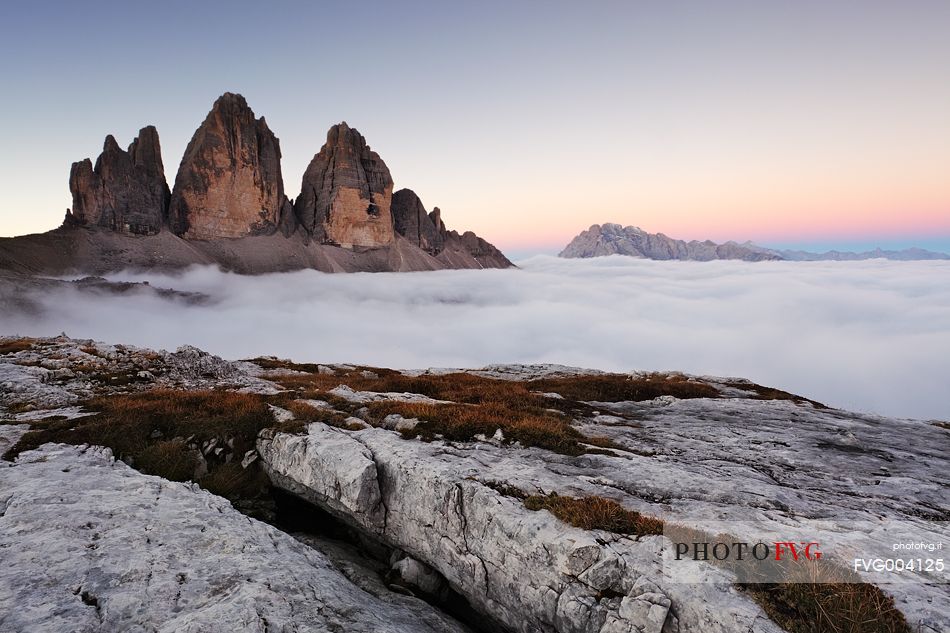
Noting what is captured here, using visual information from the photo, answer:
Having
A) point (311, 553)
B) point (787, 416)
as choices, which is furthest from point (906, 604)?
point (787, 416)

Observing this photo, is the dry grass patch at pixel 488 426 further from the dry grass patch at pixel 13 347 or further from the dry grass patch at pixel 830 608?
the dry grass patch at pixel 13 347

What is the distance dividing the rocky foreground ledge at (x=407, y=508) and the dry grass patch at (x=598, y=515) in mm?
50

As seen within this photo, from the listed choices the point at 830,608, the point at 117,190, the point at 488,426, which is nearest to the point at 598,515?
the point at 830,608

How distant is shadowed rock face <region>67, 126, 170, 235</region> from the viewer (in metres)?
178

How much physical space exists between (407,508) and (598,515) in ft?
16.7

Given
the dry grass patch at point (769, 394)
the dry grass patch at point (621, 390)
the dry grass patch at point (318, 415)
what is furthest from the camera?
the dry grass patch at point (769, 394)

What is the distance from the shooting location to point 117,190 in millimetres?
180375

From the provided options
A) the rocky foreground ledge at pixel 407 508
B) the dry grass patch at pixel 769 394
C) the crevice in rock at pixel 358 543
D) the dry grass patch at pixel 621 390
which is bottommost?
Answer: the dry grass patch at pixel 769 394

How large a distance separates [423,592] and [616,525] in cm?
535

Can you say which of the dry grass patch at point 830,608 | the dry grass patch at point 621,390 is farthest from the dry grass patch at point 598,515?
the dry grass patch at point 621,390

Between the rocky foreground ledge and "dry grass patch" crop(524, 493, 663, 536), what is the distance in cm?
5

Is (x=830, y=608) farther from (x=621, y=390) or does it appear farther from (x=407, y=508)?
(x=621, y=390)

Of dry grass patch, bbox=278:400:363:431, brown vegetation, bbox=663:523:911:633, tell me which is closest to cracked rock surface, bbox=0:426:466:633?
dry grass patch, bbox=278:400:363:431

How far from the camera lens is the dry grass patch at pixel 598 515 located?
7.70 m
